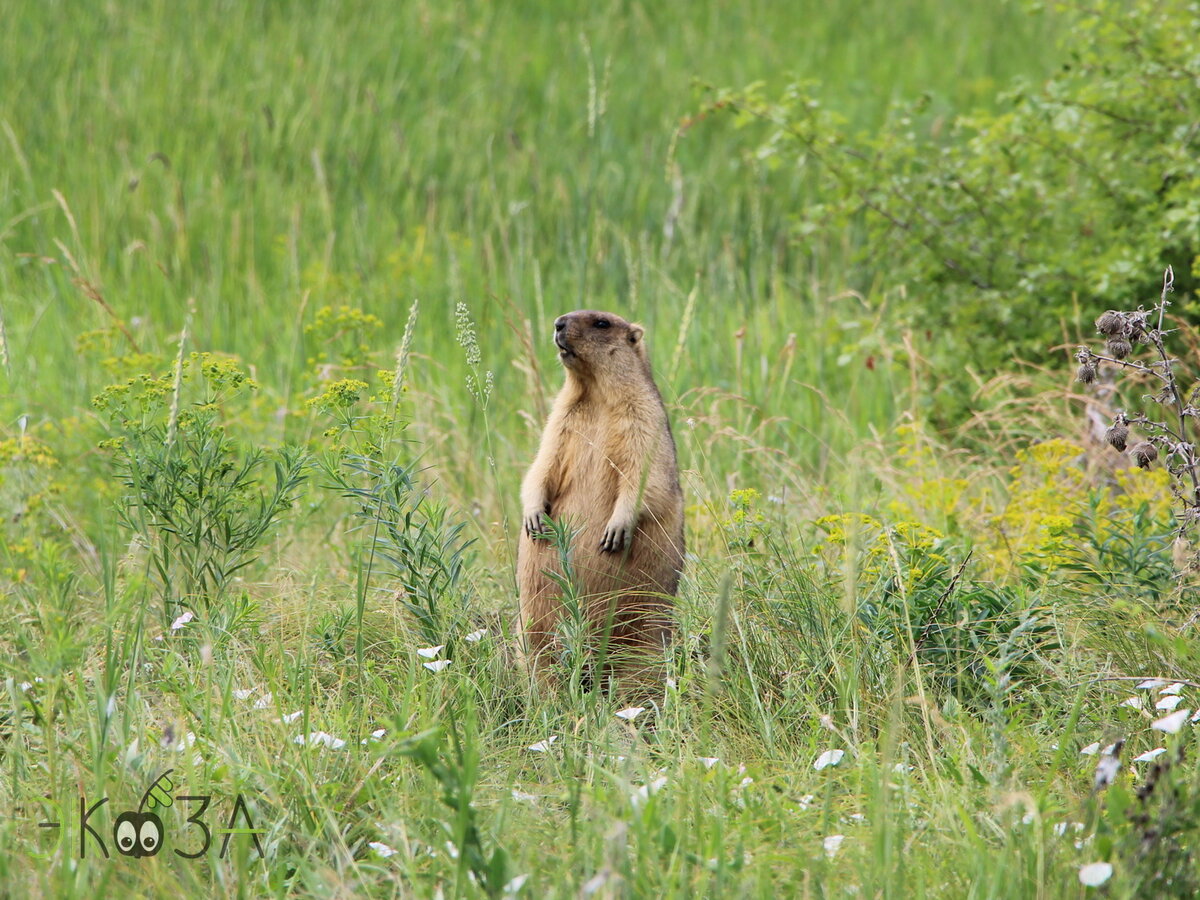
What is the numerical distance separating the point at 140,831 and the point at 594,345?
7.65 feet

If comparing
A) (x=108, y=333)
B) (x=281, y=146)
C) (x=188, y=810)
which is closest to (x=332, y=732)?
(x=188, y=810)

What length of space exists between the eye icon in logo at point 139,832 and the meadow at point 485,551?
3 centimetres

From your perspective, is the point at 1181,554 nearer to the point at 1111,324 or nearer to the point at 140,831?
the point at 1111,324

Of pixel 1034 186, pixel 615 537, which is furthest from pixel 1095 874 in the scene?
pixel 1034 186

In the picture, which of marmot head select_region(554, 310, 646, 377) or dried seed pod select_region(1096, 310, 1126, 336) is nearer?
dried seed pod select_region(1096, 310, 1126, 336)

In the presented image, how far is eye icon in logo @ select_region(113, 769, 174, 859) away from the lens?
2.55 m

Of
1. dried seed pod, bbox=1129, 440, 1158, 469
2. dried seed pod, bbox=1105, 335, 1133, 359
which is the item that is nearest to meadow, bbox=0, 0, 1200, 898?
dried seed pod, bbox=1129, 440, 1158, 469

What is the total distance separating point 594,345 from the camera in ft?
14.4

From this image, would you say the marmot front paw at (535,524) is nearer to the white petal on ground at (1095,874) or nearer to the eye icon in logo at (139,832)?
the eye icon in logo at (139,832)

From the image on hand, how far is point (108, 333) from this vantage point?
5.14 m

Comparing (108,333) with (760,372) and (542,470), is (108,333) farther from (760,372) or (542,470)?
(760,372)

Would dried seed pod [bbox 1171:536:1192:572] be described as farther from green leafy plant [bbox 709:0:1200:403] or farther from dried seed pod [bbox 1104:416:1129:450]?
green leafy plant [bbox 709:0:1200:403]

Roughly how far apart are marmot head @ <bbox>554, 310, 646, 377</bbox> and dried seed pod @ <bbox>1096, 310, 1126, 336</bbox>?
166 cm

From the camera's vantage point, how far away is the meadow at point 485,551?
8.36ft
